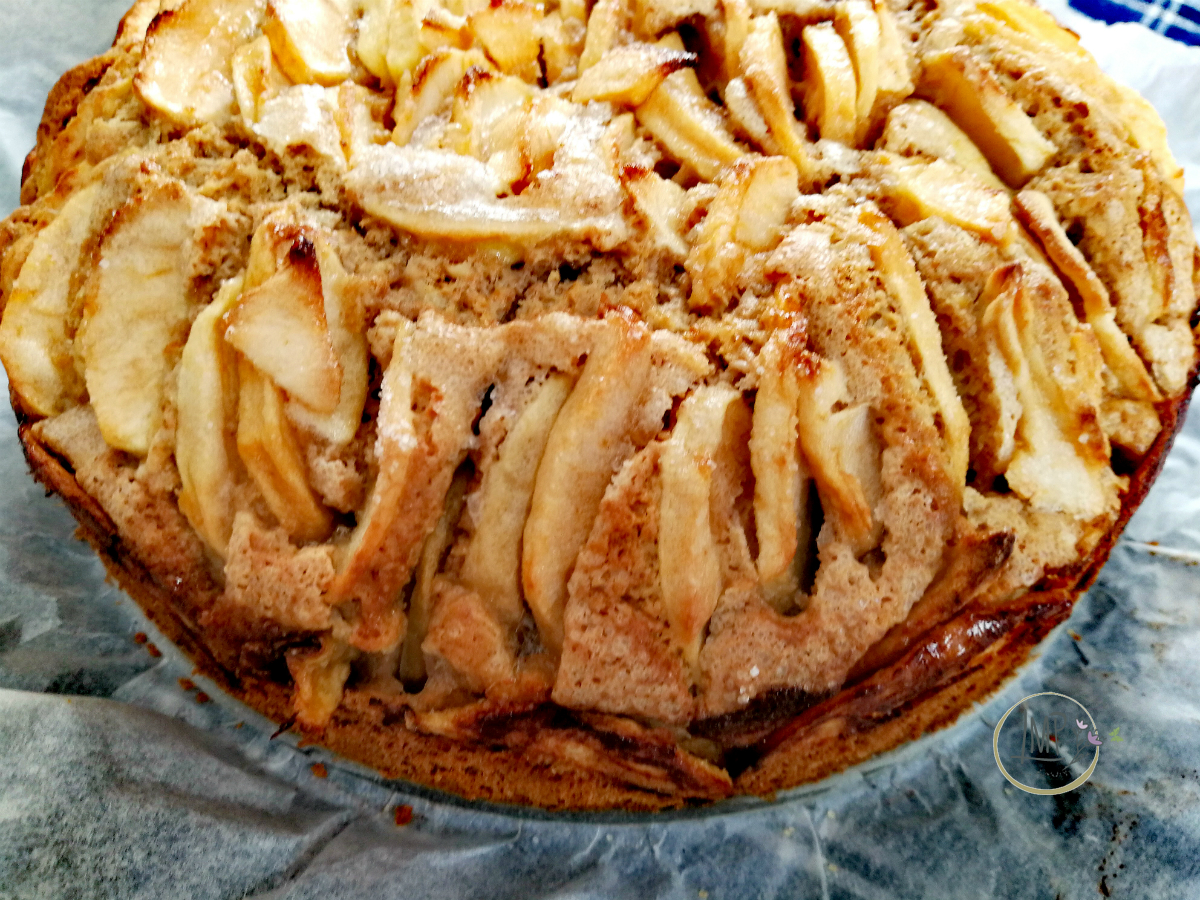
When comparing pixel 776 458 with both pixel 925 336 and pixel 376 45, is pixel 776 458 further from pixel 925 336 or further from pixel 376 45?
pixel 376 45

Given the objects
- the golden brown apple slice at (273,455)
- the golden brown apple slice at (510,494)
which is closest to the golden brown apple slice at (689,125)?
the golden brown apple slice at (510,494)

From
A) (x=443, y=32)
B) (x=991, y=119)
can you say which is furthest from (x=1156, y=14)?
(x=443, y=32)

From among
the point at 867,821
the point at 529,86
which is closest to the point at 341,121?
the point at 529,86

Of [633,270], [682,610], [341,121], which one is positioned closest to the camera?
Result: [682,610]

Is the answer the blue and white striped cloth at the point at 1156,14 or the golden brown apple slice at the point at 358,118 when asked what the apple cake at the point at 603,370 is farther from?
the blue and white striped cloth at the point at 1156,14

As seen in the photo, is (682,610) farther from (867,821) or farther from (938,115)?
(938,115)

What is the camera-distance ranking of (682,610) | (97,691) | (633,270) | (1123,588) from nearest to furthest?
(682,610)
(633,270)
(97,691)
(1123,588)
